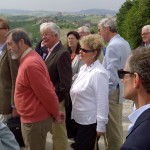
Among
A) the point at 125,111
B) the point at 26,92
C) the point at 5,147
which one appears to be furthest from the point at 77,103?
the point at 125,111

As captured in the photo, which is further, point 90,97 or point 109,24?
point 109,24

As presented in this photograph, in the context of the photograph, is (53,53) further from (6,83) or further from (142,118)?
(142,118)

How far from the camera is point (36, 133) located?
3467 millimetres

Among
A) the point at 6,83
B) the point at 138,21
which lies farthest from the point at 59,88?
the point at 138,21

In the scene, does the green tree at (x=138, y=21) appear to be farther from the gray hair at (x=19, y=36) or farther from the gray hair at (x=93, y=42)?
the gray hair at (x=19, y=36)

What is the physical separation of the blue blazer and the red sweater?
179 cm

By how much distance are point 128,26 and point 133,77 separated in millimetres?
58856

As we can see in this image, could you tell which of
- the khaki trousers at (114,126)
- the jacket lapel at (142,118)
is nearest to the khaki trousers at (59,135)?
the khaki trousers at (114,126)

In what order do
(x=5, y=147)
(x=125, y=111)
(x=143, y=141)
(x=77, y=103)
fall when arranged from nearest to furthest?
(x=143, y=141), (x=5, y=147), (x=77, y=103), (x=125, y=111)

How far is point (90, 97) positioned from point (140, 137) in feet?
6.78

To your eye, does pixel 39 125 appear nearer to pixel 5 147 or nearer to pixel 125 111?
pixel 5 147

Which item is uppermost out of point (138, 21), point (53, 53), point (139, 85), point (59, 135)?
point (139, 85)

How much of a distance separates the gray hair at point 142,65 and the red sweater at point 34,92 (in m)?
1.53

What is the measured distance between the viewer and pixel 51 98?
11.1 feet
